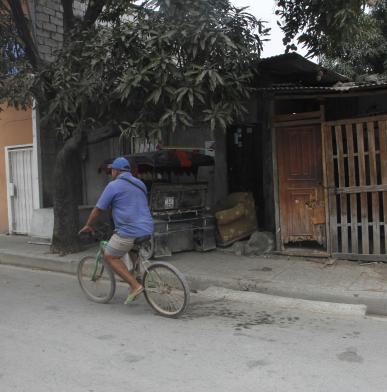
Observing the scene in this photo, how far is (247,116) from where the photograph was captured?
32.3 ft

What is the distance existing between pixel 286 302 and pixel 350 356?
188 cm

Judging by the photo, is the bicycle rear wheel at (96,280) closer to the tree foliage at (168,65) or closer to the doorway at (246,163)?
the tree foliage at (168,65)

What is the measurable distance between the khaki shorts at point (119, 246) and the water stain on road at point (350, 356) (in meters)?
2.59

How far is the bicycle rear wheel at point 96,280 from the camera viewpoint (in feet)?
21.1

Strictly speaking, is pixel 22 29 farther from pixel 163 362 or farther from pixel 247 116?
pixel 163 362

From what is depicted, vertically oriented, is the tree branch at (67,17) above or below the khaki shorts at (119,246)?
above

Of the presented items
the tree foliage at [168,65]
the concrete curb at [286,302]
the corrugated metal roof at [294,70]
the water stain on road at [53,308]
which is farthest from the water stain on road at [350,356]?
the corrugated metal roof at [294,70]

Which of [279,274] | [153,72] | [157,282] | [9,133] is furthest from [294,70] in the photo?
[9,133]

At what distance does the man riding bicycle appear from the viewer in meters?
5.88

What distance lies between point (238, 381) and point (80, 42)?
223 inches

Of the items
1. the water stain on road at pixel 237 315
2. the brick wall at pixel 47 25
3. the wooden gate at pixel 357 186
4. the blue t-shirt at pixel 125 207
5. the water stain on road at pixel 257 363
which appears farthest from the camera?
the brick wall at pixel 47 25

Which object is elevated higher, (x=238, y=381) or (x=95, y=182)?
(x=95, y=182)

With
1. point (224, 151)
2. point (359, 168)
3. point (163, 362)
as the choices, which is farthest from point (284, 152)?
point (163, 362)

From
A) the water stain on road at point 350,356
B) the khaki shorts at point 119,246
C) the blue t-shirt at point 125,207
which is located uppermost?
the blue t-shirt at point 125,207
